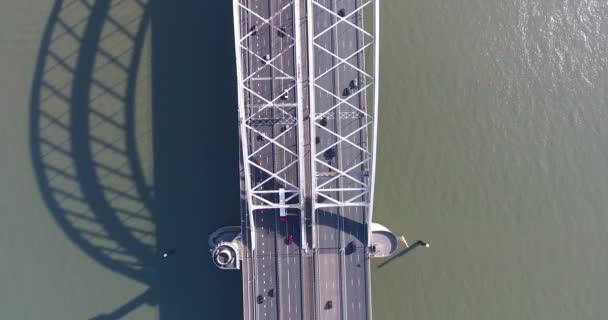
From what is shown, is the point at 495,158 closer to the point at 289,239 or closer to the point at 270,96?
the point at 289,239

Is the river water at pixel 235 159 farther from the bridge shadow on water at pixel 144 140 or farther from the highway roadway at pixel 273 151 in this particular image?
the highway roadway at pixel 273 151

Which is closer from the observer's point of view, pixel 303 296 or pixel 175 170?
pixel 303 296

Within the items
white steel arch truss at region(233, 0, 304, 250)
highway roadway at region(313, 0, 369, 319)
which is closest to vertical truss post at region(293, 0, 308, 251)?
highway roadway at region(313, 0, 369, 319)

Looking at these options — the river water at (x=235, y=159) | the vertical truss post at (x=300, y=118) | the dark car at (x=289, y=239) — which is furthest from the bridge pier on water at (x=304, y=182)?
the river water at (x=235, y=159)

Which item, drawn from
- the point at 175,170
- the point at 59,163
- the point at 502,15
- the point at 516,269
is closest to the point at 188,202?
the point at 175,170

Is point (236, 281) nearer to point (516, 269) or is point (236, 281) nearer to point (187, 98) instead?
point (187, 98)

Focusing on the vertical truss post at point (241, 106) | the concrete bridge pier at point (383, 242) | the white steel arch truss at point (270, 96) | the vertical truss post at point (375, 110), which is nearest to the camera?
the vertical truss post at point (375, 110)
